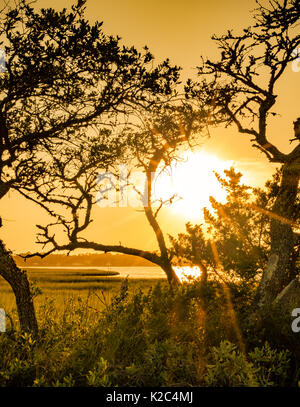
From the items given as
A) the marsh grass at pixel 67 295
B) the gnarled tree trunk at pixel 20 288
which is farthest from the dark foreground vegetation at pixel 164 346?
the marsh grass at pixel 67 295

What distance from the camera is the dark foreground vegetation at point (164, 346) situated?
5.35 metres

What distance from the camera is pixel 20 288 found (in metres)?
8.64

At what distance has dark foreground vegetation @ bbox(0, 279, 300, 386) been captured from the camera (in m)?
5.35

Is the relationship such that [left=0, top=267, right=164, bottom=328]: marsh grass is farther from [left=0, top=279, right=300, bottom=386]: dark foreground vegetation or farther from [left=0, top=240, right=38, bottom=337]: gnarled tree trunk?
[left=0, top=279, right=300, bottom=386]: dark foreground vegetation

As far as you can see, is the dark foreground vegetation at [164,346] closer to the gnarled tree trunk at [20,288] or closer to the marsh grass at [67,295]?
the gnarled tree trunk at [20,288]

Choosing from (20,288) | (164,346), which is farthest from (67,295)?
(164,346)

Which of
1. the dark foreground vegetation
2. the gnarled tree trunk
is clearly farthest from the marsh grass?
the dark foreground vegetation

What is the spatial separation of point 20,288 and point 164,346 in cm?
375

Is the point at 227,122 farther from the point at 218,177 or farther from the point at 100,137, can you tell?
the point at 100,137

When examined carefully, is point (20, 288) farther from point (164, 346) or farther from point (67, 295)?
point (67, 295)

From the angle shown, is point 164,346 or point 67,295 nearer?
point 164,346

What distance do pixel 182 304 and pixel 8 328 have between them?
3.72 metres
